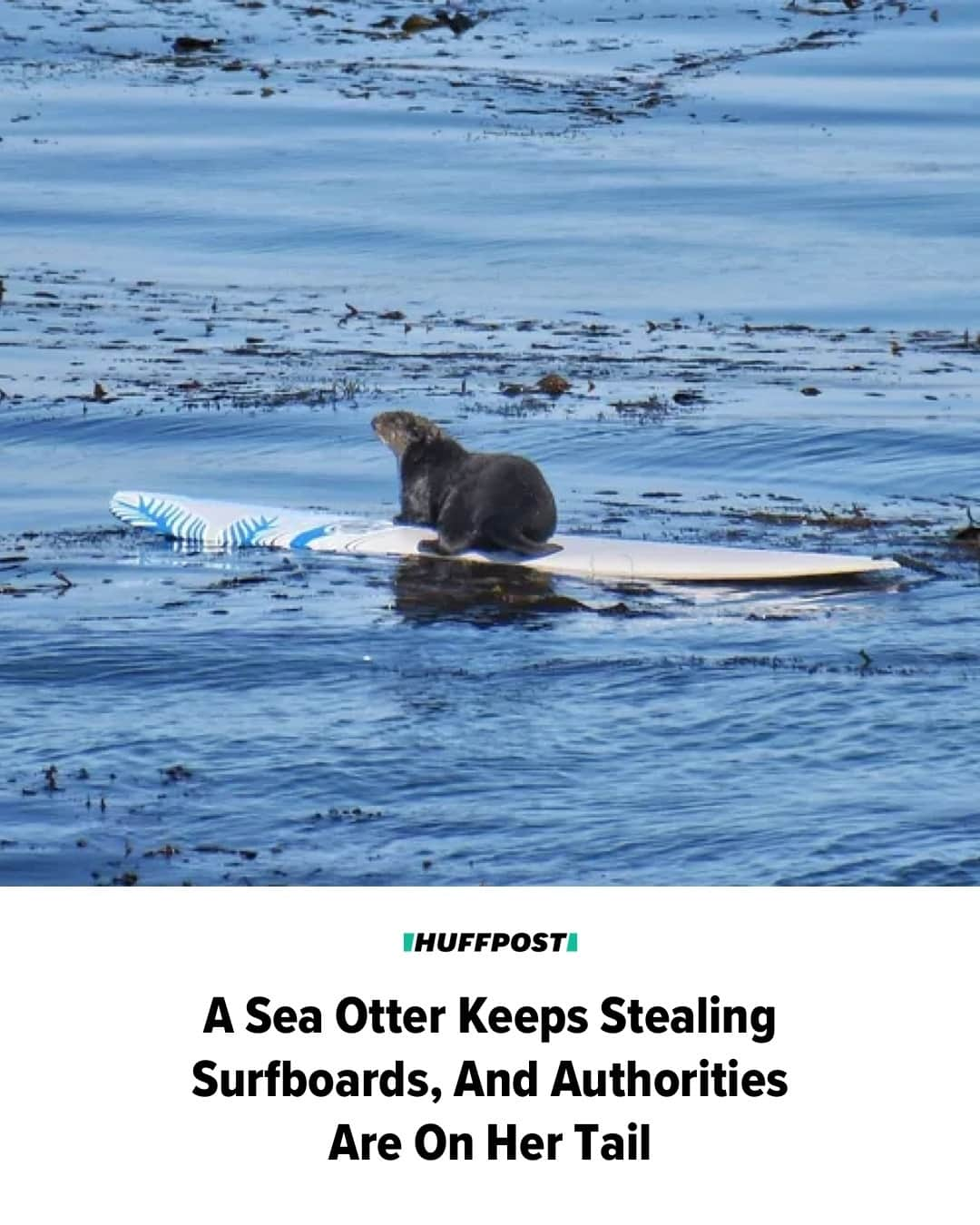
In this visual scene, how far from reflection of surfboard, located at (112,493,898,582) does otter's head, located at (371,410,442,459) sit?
1.41 feet

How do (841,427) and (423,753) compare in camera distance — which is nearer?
(423,753)

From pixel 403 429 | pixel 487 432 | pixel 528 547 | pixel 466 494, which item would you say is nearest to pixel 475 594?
pixel 528 547

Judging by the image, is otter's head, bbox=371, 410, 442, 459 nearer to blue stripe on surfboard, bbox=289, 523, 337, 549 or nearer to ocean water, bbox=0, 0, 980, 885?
blue stripe on surfboard, bbox=289, 523, 337, 549

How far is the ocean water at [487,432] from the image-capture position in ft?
25.0

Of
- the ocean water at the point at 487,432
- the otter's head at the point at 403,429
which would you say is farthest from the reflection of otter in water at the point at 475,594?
the otter's head at the point at 403,429

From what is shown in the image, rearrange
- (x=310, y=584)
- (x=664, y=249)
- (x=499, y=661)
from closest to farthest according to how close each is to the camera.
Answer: (x=499, y=661), (x=310, y=584), (x=664, y=249)

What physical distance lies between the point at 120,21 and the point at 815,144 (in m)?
11.4

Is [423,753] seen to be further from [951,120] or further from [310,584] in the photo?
[951,120]

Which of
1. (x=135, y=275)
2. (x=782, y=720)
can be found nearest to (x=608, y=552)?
(x=782, y=720)

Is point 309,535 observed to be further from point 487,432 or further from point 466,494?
point 487,432

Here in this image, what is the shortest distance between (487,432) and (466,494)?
296cm

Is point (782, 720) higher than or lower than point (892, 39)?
lower

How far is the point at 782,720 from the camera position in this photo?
8430 mm
